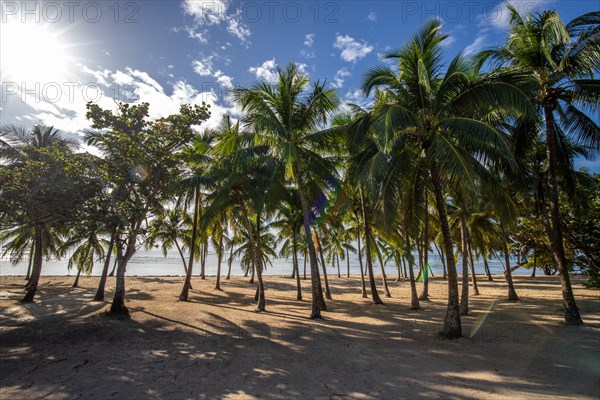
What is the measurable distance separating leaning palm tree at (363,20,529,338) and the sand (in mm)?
2232

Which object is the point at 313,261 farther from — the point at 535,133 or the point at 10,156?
the point at 10,156

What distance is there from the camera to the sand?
5.36 meters

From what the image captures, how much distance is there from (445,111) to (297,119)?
248 inches

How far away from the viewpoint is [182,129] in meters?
11.8

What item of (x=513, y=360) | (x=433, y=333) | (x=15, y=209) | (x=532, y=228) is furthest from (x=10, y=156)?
(x=532, y=228)

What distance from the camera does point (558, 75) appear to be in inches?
380

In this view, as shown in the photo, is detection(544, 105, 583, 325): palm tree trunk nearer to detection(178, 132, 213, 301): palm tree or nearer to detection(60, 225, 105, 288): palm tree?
detection(178, 132, 213, 301): palm tree

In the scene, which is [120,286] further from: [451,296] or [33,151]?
[451,296]

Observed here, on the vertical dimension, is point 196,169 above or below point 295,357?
above

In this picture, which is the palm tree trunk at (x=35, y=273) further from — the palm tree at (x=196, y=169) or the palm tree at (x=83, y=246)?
the palm tree at (x=196, y=169)

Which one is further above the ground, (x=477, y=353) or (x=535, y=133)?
(x=535, y=133)

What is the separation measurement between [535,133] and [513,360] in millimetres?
8746

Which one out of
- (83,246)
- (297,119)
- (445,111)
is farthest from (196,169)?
(83,246)

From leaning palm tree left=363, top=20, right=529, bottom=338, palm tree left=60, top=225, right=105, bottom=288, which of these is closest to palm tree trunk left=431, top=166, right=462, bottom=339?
leaning palm tree left=363, top=20, right=529, bottom=338
